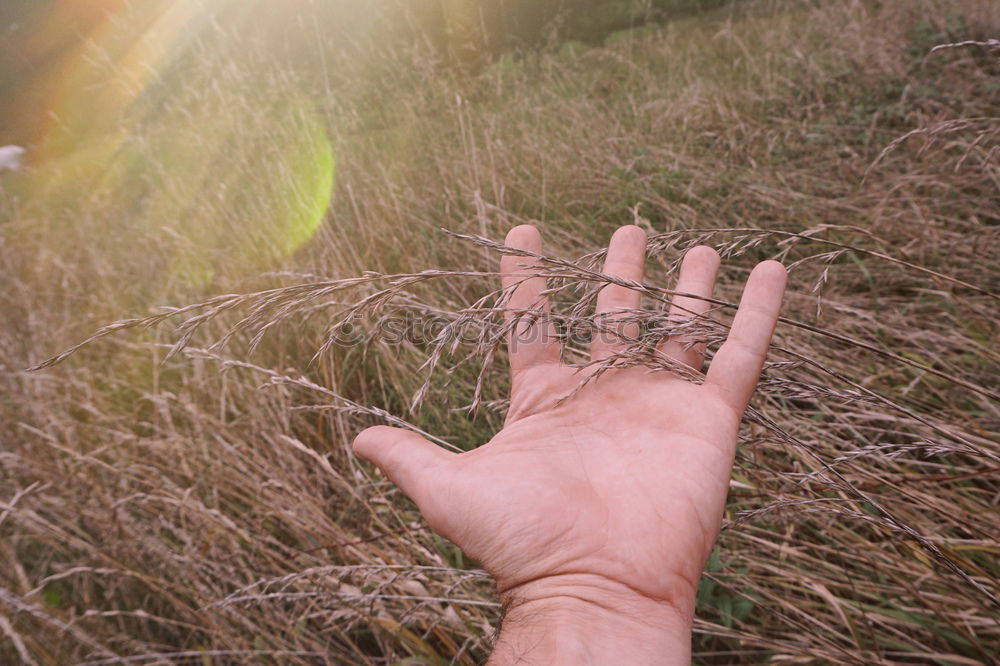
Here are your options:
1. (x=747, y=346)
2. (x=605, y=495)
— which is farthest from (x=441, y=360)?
(x=747, y=346)

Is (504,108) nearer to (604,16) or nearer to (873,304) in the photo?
(873,304)

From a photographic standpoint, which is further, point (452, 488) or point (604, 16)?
point (604, 16)

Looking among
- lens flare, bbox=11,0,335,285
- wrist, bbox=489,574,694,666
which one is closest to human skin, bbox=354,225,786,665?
wrist, bbox=489,574,694,666

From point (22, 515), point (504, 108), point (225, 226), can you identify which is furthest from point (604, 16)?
point (22, 515)

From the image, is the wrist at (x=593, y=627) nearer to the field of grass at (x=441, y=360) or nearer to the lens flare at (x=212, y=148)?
the field of grass at (x=441, y=360)

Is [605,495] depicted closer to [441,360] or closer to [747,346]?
[747,346]

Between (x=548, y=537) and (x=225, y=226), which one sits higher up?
(x=225, y=226)

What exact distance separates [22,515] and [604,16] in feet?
43.2

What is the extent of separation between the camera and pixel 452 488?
1106 mm

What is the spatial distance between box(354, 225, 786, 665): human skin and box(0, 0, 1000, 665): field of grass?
0.33ft

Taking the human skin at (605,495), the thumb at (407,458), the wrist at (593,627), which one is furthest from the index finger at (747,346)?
the thumb at (407,458)

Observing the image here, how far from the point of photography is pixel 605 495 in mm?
1076

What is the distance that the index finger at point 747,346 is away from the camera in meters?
1.07

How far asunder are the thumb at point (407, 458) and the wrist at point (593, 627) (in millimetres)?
325
